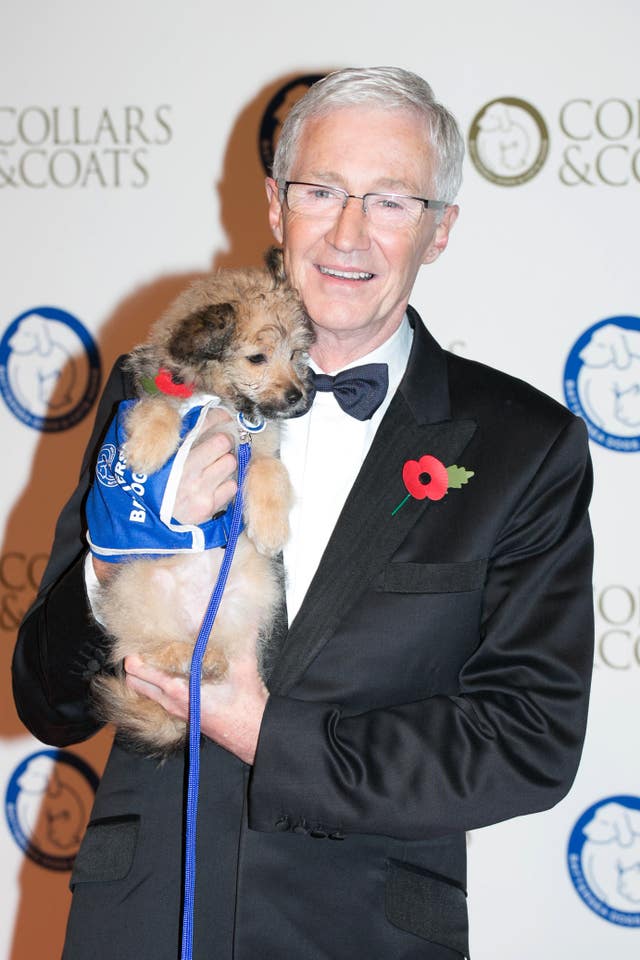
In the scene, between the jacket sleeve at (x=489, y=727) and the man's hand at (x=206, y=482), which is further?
the man's hand at (x=206, y=482)

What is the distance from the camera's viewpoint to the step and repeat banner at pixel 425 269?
3535mm

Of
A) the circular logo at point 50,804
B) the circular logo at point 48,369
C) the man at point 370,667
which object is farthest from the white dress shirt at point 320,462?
the circular logo at point 50,804

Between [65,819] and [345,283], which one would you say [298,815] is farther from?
[65,819]

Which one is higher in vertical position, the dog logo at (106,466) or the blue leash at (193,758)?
the dog logo at (106,466)

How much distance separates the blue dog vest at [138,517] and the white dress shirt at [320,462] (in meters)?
0.19

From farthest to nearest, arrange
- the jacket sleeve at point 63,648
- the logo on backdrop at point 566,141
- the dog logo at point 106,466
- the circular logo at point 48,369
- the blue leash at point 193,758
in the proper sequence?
1. the circular logo at point 48,369
2. the logo on backdrop at point 566,141
3. the jacket sleeve at point 63,648
4. the dog logo at point 106,466
5. the blue leash at point 193,758

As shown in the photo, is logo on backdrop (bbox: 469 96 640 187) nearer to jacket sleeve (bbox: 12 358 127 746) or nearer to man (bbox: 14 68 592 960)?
man (bbox: 14 68 592 960)

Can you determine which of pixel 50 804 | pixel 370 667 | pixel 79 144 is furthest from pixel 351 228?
pixel 50 804

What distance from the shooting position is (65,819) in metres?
3.99

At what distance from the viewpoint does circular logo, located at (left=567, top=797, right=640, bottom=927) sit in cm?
356

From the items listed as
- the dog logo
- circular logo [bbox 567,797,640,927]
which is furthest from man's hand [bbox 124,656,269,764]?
circular logo [bbox 567,797,640,927]

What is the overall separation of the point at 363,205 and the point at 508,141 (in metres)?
1.70

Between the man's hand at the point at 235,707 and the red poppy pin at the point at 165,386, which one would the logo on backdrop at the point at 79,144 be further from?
the man's hand at the point at 235,707

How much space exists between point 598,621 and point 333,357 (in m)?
1.74
